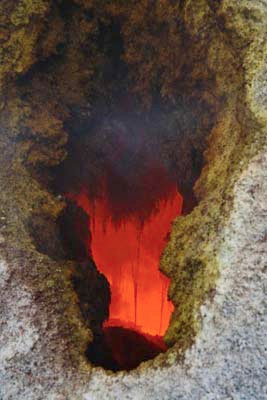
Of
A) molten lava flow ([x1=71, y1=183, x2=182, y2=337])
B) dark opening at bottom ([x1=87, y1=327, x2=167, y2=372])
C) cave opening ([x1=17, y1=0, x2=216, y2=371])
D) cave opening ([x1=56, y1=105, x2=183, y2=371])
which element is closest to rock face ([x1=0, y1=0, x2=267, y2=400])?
cave opening ([x1=17, y1=0, x2=216, y2=371])

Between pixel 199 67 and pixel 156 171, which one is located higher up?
pixel 199 67

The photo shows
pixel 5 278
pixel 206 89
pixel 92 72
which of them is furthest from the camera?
pixel 92 72

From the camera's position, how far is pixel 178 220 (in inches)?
85.0

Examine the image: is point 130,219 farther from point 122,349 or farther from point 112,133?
point 122,349

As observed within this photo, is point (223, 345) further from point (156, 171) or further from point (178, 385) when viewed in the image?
point (156, 171)

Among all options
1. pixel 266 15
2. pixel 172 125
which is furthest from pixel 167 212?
pixel 266 15

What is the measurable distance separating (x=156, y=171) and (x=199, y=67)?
3.67 ft

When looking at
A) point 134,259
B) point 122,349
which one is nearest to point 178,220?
point 122,349

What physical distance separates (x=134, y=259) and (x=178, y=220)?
204 cm

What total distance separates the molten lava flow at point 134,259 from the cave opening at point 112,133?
0.9 inches

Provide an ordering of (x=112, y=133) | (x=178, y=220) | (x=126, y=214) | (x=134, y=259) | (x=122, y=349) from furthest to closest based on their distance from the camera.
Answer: (x=134, y=259)
(x=126, y=214)
(x=112, y=133)
(x=122, y=349)
(x=178, y=220)

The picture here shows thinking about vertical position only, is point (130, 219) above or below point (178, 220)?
below

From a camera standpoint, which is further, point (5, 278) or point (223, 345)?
point (5, 278)

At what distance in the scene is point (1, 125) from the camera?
257 centimetres
